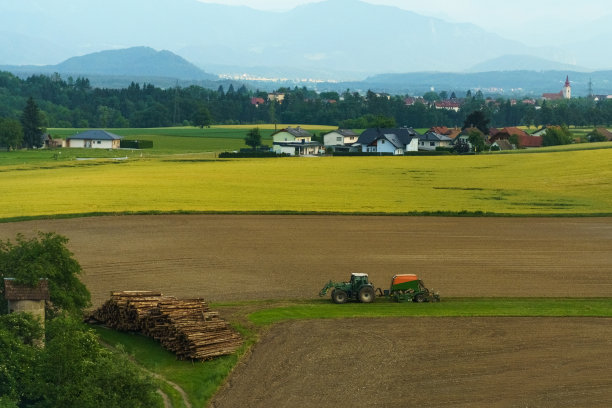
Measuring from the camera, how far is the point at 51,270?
2861 centimetres

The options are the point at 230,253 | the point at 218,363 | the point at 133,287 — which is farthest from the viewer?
the point at 230,253

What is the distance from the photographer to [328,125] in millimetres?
195750

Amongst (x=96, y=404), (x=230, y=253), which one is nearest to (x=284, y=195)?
(x=230, y=253)

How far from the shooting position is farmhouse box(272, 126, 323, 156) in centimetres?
11906

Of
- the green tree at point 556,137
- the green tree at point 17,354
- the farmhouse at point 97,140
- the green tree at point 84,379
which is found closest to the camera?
the green tree at point 84,379

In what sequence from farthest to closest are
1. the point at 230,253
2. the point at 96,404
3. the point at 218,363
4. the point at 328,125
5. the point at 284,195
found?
1. the point at 328,125
2. the point at 284,195
3. the point at 230,253
4. the point at 218,363
5. the point at 96,404

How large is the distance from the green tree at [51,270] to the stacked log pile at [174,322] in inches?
62.6

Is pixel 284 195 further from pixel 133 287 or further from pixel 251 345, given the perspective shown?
pixel 251 345

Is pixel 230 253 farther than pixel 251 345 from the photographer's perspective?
Yes

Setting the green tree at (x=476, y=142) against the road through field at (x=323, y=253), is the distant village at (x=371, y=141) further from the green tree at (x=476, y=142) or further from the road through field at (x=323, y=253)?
the road through field at (x=323, y=253)

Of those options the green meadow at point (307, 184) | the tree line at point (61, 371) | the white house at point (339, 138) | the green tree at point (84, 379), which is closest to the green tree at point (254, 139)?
the green meadow at point (307, 184)

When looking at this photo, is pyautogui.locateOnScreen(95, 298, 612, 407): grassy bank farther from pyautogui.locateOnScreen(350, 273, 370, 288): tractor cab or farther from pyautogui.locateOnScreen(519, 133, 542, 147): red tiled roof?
pyautogui.locateOnScreen(519, 133, 542, 147): red tiled roof

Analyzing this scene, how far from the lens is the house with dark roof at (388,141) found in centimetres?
11938

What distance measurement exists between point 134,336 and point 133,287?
6.36 metres
